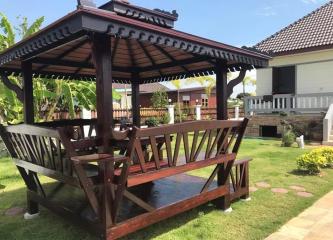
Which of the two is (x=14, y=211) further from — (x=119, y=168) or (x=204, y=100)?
(x=204, y=100)

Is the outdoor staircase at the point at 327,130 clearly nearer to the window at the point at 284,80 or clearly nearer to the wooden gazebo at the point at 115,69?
the window at the point at 284,80

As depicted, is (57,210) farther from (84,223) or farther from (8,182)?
(8,182)

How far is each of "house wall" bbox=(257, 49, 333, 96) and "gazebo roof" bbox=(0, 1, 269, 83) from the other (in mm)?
10894

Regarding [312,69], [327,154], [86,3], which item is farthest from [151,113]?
[86,3]

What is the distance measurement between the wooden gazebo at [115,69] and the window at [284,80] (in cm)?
1151

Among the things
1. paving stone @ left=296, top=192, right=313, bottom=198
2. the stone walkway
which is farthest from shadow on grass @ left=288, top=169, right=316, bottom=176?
the stone walkway

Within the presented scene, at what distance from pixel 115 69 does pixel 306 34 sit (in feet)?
44.0

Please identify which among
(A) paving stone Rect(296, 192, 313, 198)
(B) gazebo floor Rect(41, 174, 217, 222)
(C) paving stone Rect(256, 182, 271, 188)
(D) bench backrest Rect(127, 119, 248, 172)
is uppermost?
(D) bench backrest Rect(127, 119, 248, 172)

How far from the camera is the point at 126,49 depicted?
6.31 meters

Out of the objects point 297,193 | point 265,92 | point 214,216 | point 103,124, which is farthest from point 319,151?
point 265,92

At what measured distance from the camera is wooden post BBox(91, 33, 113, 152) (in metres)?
3.83

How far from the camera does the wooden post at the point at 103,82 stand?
3.83 meters

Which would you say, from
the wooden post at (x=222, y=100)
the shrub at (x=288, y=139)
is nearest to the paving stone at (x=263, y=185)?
the wooden post at (x=222, y=100)

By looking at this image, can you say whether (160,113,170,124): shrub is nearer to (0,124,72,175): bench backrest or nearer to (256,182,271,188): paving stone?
(256,182,271,188): paving stone
